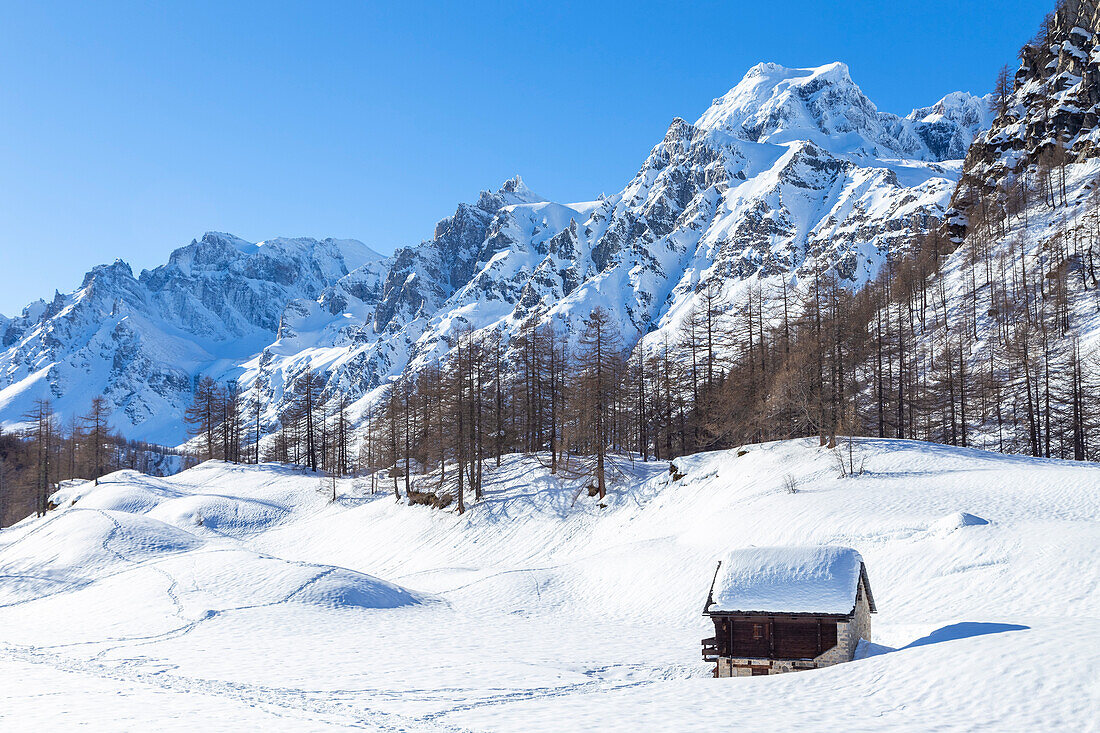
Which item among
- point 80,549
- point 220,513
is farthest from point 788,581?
point 220,513

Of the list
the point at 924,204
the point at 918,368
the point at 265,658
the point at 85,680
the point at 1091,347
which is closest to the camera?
the point at 85,680

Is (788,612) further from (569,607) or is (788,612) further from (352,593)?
(352,593)

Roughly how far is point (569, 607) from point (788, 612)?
13.6 m

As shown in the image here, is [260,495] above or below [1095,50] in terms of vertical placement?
below

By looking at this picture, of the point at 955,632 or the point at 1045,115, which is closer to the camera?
the point at 955,632

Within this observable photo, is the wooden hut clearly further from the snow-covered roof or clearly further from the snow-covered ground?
the snow-covered ground

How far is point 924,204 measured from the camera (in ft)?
471

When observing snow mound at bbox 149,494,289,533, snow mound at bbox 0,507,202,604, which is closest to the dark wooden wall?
snow mound at bbox 0,507,202,604

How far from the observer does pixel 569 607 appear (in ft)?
101

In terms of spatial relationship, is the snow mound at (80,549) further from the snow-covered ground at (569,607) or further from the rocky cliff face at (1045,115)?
the rocky cliff face at (1045,115)

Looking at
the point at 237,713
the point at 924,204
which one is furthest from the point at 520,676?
the point at 924,204

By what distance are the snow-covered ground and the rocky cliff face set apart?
63330 mm

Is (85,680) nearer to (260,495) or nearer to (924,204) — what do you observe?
(260,495)

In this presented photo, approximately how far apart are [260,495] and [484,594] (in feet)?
117
